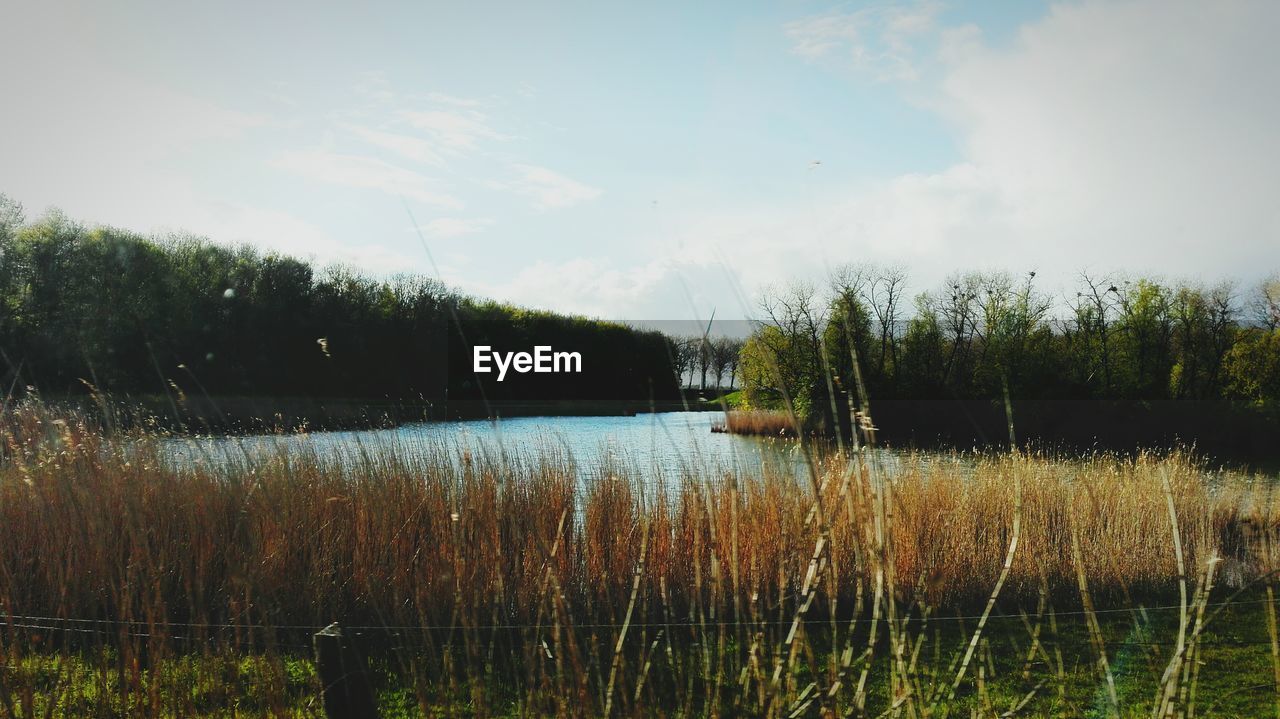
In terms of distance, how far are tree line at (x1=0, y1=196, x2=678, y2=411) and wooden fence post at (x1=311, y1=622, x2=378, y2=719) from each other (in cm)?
1871

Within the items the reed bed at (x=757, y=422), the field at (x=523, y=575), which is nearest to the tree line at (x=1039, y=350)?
the reed bed at (x=757, y=422)

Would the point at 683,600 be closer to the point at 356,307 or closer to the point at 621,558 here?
the point at 621,558

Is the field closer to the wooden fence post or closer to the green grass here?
the green grass

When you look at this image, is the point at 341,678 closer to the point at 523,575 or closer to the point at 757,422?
the point at 523,575

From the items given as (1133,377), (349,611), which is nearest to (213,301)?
(349,611)

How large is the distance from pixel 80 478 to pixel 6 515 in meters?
0.48

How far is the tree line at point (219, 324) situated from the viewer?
23.8 metres

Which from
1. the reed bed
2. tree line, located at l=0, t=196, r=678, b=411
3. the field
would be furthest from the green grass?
the reed bed

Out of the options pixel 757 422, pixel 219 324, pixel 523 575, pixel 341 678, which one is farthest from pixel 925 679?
pixel 219 324

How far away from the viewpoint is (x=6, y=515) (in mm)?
5664

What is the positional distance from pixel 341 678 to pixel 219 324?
28.2 m

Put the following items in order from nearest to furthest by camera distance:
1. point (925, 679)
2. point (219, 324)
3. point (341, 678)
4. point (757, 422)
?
1. point (341, 678)
2. point (925, 679)
3. point (757, 422)
4. point (219, 324)

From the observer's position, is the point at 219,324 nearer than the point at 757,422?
No

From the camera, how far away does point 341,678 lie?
85.0 inches
